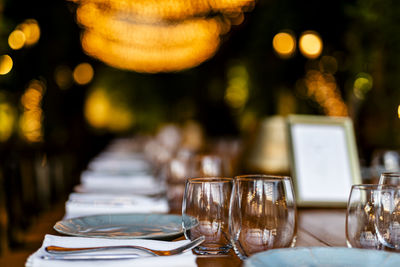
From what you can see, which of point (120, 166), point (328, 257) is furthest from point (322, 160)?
point (120, 166)

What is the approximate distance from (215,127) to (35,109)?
293 inches

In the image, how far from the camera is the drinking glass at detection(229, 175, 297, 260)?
72 centimetres

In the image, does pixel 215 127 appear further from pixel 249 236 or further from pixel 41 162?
pixel 249 236

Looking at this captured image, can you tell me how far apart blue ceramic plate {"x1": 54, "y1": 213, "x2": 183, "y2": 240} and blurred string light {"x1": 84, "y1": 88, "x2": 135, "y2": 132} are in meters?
20.0

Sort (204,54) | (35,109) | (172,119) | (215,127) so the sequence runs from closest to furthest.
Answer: (35,109)
(204,54)
(215,127)
(172,119)

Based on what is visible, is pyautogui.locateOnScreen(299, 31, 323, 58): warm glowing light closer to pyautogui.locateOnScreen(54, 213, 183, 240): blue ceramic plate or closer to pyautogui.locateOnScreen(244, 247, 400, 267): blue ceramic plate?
pyautogui.locateOnScreen(54, 213, 183, 240): blue ceramic plate

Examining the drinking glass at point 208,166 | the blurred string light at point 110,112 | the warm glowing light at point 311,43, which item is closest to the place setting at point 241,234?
the drinking glass at point 208,166

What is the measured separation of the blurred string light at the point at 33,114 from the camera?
6.56 meters

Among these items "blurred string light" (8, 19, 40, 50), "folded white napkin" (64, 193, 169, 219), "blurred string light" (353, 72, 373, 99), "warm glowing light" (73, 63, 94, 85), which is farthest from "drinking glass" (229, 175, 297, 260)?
"warm glowing light" (73, 63, 94, 85)

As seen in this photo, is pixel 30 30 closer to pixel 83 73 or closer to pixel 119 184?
pixel 119 184

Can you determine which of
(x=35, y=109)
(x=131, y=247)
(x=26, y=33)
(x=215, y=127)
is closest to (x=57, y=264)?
(x=131, y=247)

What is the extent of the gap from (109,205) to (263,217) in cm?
58

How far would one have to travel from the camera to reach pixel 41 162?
2.59 meters

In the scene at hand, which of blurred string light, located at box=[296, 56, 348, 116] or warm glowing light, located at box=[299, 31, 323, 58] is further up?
warm glowing light, located at box=[299, 31, 323, 58]
